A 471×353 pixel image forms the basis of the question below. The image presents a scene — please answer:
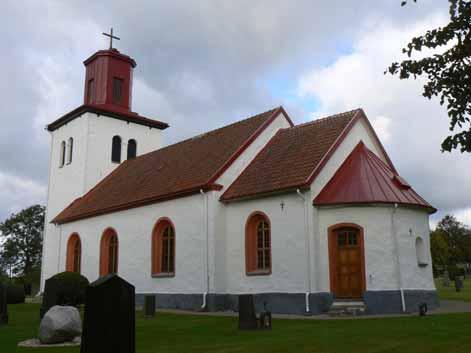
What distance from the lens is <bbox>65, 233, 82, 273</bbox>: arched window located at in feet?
96.2

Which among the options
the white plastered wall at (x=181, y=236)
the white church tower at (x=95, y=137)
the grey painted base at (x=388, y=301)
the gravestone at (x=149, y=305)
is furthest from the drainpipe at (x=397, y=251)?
Answer: the white church tower at (x=95, y=137)

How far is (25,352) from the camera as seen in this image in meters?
10.2

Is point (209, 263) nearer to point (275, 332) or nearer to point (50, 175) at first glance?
point (275, 332)

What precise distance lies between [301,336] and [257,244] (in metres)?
8.09

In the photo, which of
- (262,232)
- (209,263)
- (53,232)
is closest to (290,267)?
(262,232)

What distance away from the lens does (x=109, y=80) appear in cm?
3209

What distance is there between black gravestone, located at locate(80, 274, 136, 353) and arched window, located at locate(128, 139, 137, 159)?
26862 millimetres

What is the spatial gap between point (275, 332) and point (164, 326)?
3666mm

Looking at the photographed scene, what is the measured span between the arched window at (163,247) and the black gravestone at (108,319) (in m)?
15.9

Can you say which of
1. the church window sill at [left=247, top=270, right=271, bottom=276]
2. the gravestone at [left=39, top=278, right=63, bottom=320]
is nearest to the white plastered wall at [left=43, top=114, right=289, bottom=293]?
the church window sill at [left=247, top=270, right=271, bottom=276]

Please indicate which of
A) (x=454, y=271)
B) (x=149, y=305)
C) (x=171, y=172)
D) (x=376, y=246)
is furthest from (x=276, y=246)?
(x=454, y=271)

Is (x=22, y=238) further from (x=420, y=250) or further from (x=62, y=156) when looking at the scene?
(x=420, y=250)

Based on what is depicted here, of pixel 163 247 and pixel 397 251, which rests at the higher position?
pixel 163 247

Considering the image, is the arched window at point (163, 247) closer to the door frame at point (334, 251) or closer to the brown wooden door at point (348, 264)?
Result: the door frame at point (334, 251)
